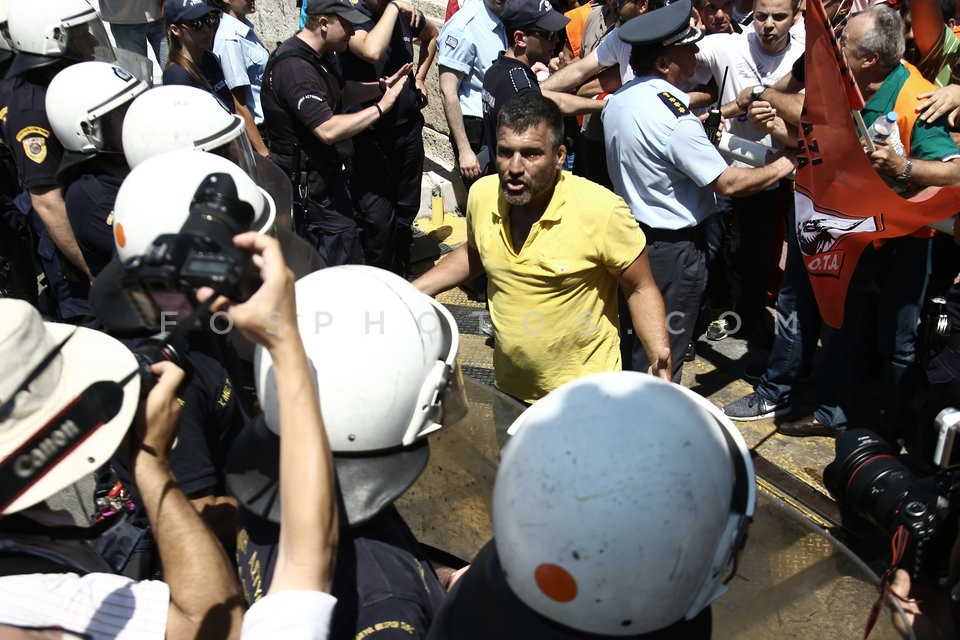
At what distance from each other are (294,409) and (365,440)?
369 mm

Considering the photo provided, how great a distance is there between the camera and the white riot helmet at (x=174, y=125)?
10.1 feet

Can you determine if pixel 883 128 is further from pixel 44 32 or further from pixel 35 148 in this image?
pixel 44 32

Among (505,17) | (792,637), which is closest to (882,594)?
(792,637)

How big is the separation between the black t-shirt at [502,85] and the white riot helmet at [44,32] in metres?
2.37

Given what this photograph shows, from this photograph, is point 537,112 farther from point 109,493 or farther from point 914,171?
point 109,493

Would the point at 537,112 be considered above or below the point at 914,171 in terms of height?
above

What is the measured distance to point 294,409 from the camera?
1423 mm

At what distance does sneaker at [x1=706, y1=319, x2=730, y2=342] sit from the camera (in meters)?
5.44

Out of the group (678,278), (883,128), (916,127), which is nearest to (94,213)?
(678,278)

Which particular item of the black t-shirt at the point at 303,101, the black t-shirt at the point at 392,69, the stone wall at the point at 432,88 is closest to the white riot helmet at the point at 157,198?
the black t-shirt at the point at 303,101

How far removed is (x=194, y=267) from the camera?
1398mm

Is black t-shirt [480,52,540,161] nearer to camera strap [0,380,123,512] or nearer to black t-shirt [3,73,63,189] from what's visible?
black t-shirt [3,73,63,189]

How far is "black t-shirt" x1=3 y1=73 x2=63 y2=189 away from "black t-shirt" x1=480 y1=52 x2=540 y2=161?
2.43 meters

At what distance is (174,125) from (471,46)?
3.13 metres
